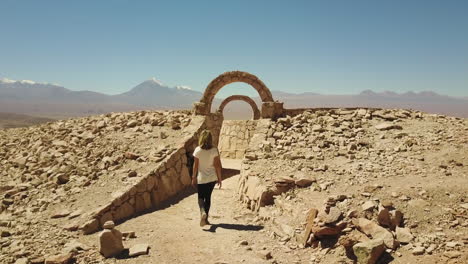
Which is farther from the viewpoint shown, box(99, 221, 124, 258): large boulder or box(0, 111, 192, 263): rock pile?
box(0, 111, 192, 263): rock pile

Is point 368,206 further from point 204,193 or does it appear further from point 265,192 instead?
point 204,193

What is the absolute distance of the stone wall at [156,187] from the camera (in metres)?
7.77

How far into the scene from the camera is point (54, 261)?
19.4 ft

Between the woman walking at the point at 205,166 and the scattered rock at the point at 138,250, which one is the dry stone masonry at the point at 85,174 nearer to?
the scattered rock at the point at 138,250

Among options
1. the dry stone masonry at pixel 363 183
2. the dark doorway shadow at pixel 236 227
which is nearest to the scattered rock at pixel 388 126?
the dry stone masonry at pixel 363 183

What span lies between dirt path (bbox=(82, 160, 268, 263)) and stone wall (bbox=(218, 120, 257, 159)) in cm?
705

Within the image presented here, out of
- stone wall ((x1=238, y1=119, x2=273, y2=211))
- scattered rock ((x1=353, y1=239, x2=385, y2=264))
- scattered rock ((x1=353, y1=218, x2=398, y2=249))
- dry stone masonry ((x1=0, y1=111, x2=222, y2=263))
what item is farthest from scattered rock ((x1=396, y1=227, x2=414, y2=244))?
dry stone masonry ((x1=0, y1=111, x2=222, y2=263))

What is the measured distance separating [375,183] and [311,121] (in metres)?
4.58

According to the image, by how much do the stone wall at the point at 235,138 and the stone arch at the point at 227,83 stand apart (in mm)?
4402

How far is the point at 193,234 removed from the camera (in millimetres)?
6875

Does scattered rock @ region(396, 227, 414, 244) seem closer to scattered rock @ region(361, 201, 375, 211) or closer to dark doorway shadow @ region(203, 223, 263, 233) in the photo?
scattered rock @ region(361, 201, 375, 211)

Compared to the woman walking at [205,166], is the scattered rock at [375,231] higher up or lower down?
lower down

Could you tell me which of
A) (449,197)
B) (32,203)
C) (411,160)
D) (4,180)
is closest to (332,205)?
(449,197)

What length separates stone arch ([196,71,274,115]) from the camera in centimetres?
1255
